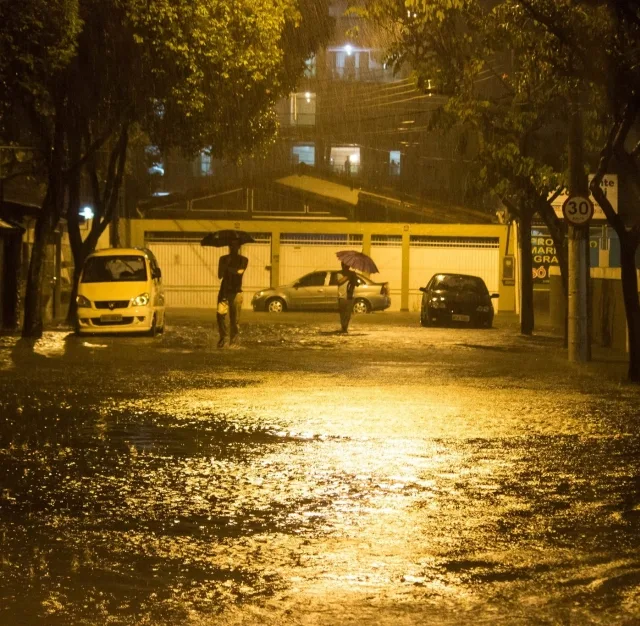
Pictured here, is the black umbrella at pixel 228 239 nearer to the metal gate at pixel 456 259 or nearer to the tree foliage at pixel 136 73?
the tree foliage at pixel 136 73

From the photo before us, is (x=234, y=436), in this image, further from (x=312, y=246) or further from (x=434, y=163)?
(x=434, y=163)

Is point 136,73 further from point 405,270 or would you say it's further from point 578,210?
point 405,270

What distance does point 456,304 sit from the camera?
3269 centimetres

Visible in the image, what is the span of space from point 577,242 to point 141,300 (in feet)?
31.6

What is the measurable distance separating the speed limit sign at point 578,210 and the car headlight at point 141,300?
9560 mm

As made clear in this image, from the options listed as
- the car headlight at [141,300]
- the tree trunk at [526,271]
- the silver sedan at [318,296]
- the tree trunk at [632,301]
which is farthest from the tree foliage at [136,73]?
the silver sedan at [318,296]

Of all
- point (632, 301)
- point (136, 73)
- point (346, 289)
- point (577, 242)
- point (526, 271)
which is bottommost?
point (632, 301)

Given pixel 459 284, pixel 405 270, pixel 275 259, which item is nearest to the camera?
pixel 459 284

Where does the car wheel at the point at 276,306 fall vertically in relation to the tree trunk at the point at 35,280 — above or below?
below

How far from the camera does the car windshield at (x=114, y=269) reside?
26641 mm

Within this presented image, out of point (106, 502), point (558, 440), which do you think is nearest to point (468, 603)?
point (106, 502)

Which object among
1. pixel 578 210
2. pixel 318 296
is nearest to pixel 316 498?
pixel 578 210

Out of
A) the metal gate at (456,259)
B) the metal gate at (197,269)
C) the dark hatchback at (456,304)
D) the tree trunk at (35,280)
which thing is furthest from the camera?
the metal gate at (456,259)

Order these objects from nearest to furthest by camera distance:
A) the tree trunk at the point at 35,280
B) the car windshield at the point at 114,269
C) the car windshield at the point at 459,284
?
the tree trunk at the point at 35,280 → the car windshield at the point at 114,269 → the car windshield at the point at 459,284
